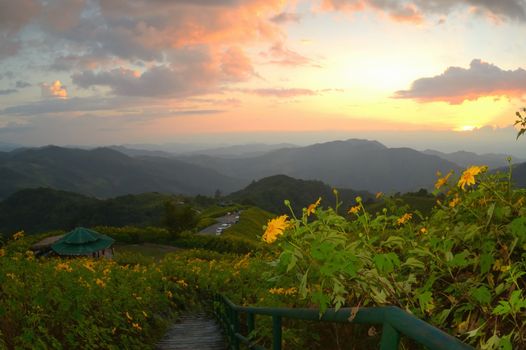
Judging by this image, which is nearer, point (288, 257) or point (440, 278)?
point (288, 257)

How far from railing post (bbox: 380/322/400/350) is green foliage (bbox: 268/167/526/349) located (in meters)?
0.27

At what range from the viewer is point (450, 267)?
7.75 feet

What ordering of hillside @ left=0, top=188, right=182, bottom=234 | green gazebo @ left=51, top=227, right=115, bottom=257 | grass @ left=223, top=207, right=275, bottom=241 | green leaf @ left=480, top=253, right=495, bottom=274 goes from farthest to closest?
hillside @ left=0, top=188, right=182, bottom=234 → grass @ left=223, top=207, right=275, bottom=241 → green gazebo @ left=51, top=227, right=115, bottom=257 → green leaf @ left=480, top=253, right=495, bottom=274

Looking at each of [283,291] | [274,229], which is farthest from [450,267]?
[283,291]

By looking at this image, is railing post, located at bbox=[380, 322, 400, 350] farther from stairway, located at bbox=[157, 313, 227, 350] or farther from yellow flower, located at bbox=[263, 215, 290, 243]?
stairway, located at bbox=[157, 313, 227, 350]

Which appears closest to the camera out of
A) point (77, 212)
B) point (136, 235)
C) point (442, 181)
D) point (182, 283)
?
point (442, 181)

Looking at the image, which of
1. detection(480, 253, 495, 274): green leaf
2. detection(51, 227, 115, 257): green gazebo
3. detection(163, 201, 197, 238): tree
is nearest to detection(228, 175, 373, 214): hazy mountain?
detection(163, 201, 197, 238): tree

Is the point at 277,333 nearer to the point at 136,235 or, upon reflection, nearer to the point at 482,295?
the point at 482,295

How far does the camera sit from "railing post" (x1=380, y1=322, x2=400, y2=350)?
164 cm

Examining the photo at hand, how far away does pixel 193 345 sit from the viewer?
867 cm

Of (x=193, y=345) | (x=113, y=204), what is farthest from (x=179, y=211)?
(x=113, y=204)

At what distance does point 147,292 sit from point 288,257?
1038cm

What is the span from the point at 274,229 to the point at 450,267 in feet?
3.24

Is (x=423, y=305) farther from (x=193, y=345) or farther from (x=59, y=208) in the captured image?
(x=59, y=208)
